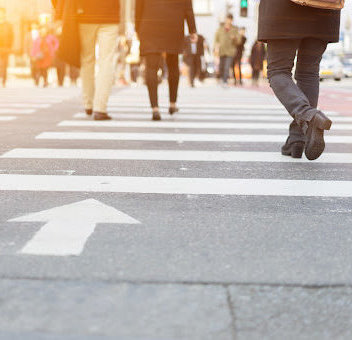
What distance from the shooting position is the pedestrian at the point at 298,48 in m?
4.81

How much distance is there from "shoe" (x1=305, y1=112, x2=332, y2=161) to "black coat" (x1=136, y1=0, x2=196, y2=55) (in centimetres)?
378

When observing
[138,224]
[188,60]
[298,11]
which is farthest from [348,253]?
[188,60]

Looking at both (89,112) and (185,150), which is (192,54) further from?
(185,150)

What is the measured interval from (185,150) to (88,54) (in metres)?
2.84

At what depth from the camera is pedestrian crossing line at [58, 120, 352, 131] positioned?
772 centimetres

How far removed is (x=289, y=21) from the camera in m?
4.94

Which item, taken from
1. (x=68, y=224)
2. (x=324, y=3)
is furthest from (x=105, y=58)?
(x=68, y=224)

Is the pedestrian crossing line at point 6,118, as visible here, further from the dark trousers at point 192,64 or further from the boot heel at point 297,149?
the dark trousers at point 192,64

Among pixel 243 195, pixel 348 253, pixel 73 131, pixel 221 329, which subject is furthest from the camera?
pixel 73 131

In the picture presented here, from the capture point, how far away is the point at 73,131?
7148 mm

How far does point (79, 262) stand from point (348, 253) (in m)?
0.98

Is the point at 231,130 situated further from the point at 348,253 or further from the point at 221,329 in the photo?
the point at 221,329

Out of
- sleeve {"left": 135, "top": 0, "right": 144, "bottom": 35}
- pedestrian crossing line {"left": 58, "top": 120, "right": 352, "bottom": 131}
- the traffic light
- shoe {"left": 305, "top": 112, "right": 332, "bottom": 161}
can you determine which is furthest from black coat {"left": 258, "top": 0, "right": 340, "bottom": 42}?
the traffic light

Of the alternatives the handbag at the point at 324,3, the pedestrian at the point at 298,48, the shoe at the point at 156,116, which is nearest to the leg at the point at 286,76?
the pedestrian at the point at 298,48
